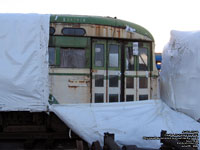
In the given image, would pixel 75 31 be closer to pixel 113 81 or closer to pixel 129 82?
pixel 113 81

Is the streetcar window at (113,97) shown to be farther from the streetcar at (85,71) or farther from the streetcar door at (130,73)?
the streetcar door at (130,73)

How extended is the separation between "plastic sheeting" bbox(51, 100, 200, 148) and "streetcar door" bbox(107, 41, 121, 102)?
39 centimetres

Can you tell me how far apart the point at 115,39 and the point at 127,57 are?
1.76ft

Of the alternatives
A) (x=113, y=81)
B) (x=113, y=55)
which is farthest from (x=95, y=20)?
(x=113, y=81)

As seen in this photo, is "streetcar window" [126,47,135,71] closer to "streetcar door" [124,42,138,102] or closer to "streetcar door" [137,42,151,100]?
"streetcar door" [124,42,138,102]

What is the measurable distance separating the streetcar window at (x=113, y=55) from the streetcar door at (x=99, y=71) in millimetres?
139

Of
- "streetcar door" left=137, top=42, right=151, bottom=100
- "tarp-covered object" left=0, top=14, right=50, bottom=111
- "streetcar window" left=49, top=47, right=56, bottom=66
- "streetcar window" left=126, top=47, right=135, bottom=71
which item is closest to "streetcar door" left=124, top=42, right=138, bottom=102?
"streetcar window" left=126, top=47, right=135, bottom=71

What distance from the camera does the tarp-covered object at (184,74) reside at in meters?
5.42

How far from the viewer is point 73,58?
5656 millimetres

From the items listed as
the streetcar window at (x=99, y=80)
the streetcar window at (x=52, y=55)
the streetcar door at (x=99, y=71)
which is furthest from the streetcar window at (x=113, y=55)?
the streetcar window at (x=52, y=55)

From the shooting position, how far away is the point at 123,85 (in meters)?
5.83

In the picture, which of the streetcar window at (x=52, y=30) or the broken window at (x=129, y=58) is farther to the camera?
the broken window at (x=129, y=58)

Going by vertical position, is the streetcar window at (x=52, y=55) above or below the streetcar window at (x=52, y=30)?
below

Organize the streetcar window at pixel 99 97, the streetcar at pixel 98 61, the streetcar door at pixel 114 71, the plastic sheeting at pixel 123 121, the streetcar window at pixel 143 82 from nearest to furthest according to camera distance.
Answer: the plastic sheeting at pixel 123 121 → the streetcar at pixel 98 61 → the streetcar window at pixel 99 97 → the streetcar door at pixel 114 71 → the streetcar window at pixel 143 82
